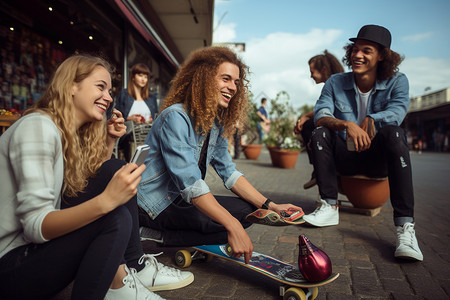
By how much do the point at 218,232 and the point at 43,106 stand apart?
48.6 inches

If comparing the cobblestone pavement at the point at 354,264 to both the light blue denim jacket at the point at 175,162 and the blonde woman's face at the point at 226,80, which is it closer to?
the light blue denim jacket at the point at 175,162

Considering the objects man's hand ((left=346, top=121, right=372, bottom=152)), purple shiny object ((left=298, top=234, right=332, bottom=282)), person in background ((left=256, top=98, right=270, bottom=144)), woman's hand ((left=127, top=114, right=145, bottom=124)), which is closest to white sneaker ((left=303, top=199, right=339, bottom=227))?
man's hand ((left=346, top=121, right=372, bottom=152))

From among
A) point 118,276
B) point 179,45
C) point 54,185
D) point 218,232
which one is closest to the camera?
point 54,185

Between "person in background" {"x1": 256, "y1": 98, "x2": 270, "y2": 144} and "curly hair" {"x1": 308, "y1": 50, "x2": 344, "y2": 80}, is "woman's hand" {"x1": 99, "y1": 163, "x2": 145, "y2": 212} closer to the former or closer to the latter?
"curly hair" {"x1": 308, "y1": 50, "x2": 344, "y2": 80}

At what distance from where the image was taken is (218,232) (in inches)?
84.2

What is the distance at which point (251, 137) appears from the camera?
45.3 feet

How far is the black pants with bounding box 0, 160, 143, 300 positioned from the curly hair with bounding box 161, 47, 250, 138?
97 cm

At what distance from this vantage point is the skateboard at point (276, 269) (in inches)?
69.6

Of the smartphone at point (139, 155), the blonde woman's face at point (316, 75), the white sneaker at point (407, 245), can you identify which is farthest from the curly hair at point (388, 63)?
the smartphone at point (139, 155)

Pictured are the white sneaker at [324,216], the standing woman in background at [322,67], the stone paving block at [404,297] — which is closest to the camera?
the stone paving block at [404,297]

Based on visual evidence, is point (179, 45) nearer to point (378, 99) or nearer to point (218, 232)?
point (378, 99)

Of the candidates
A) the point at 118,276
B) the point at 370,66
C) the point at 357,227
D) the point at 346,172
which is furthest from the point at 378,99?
the point at 118,276

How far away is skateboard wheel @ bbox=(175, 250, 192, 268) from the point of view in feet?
7.55

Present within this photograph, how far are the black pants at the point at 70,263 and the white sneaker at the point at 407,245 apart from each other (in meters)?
2.02
